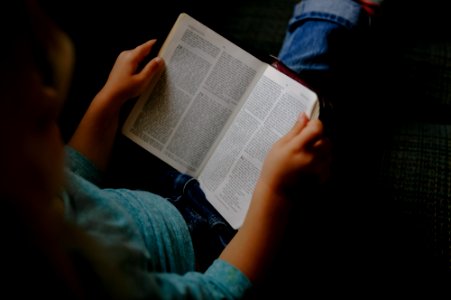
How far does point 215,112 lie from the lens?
0.72 m

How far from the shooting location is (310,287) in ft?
2.44

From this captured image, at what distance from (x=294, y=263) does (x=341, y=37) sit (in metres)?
0.46

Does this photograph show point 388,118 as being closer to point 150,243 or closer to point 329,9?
point 329,9

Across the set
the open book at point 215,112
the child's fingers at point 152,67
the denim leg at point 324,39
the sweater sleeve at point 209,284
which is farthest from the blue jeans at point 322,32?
the sweater sleeve at point 209,284

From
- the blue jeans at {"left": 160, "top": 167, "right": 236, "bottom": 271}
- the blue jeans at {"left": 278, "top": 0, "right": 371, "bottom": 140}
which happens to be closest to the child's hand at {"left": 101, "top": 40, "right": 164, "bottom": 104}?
the blue jeans at {"left": 160, "top": 167, "right": 236, "bottom": 271}

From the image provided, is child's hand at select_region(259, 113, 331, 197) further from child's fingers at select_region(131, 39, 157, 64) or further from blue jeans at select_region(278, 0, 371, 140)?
child's fingers at select_region(131, 39, 157, 64)

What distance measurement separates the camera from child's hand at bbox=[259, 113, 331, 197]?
2.00 feet

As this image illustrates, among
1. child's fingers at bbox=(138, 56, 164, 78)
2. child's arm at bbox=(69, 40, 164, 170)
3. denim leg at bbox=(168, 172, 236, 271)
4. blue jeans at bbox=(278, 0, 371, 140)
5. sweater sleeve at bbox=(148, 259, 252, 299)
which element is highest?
blue jeans at bbox=(278, 0, 371, 140)

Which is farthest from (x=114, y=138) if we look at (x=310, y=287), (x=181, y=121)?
(x=310, y=287)

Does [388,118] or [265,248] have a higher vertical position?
[388,118]

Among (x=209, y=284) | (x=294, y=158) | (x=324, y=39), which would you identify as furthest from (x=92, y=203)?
(x=324, y=39)

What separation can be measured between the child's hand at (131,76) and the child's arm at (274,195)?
28 centimetres

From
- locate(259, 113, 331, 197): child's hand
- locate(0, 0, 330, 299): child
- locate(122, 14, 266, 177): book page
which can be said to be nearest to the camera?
locate(0, 0, 330, 299): child

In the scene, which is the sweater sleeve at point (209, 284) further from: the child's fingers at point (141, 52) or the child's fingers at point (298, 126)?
the child's fingers at point (141, 52)
